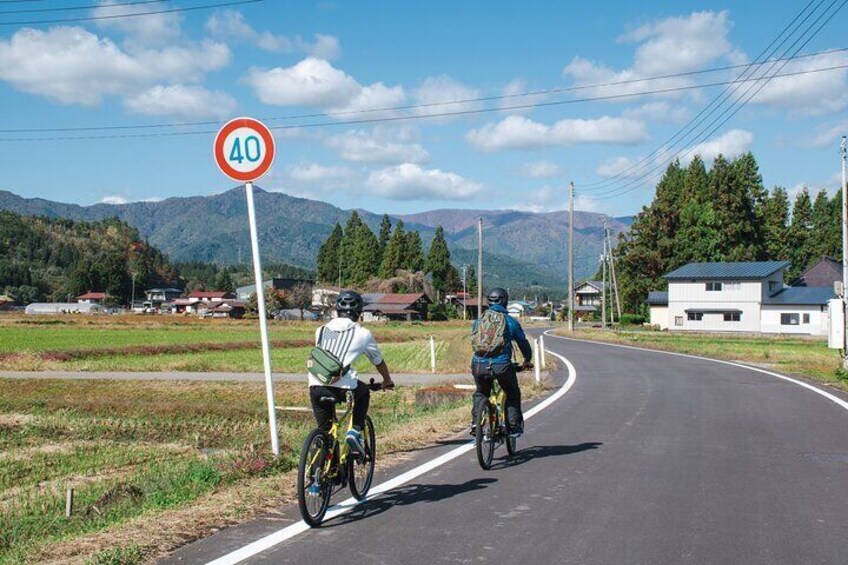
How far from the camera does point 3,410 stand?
1820 cm

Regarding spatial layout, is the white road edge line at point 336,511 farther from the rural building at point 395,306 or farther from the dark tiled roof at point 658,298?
the rural building at point 395,306

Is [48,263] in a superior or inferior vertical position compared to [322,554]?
superior

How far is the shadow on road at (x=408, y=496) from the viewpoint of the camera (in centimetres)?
600

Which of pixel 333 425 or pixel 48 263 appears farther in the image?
pixel 48 263

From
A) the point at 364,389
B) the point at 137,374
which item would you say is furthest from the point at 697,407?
the point at 137,374

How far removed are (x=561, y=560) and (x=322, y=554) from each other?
1474 mm

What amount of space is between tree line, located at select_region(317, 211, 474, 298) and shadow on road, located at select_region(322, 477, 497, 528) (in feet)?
309

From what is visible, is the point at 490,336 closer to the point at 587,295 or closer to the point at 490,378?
the point at 490,378

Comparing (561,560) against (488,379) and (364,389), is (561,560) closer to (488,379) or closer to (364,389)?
(364,389)

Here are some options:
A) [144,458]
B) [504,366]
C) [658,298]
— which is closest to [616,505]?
[504,366]

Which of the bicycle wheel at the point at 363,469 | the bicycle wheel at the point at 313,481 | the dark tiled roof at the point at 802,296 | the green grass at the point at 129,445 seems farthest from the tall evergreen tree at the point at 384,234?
the bicycle wheel at the point at 313,481

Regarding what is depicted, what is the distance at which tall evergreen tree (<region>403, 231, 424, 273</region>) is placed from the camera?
4215 inches

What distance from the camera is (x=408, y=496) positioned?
664cm

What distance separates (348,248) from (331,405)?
108 metres
